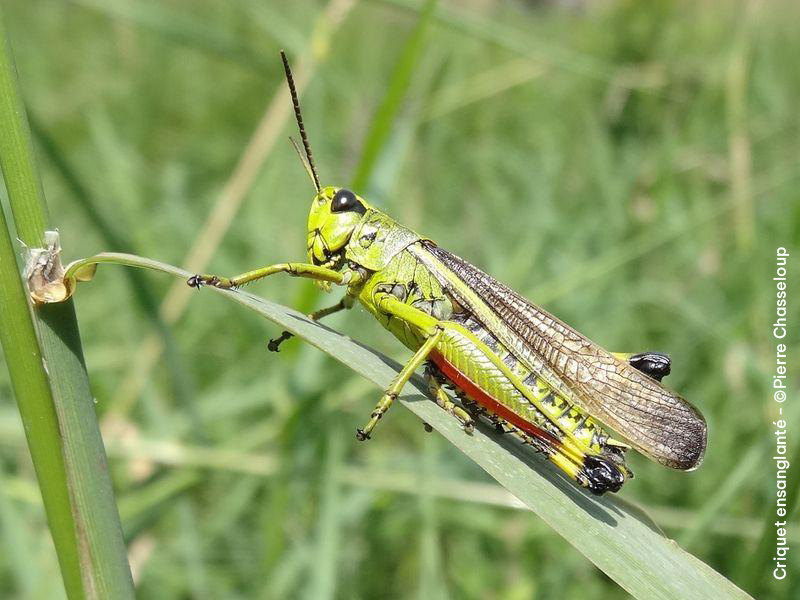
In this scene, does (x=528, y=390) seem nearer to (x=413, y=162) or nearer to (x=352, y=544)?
(x=352, y=544)

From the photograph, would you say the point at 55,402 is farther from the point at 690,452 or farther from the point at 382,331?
the point at 382,331

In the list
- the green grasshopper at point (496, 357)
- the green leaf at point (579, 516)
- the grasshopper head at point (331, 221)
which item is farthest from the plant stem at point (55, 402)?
the grasshopper head at point (331, 221)

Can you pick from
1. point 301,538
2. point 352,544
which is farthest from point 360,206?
point 352,544

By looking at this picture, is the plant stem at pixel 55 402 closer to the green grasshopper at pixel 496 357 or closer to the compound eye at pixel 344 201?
the green grasshopper at pixel 496 357

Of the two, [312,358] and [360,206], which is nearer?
[360,206]

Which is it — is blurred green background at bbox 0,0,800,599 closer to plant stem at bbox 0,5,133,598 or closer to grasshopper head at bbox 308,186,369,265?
grasshopper head at bbox 308,186,369,265
